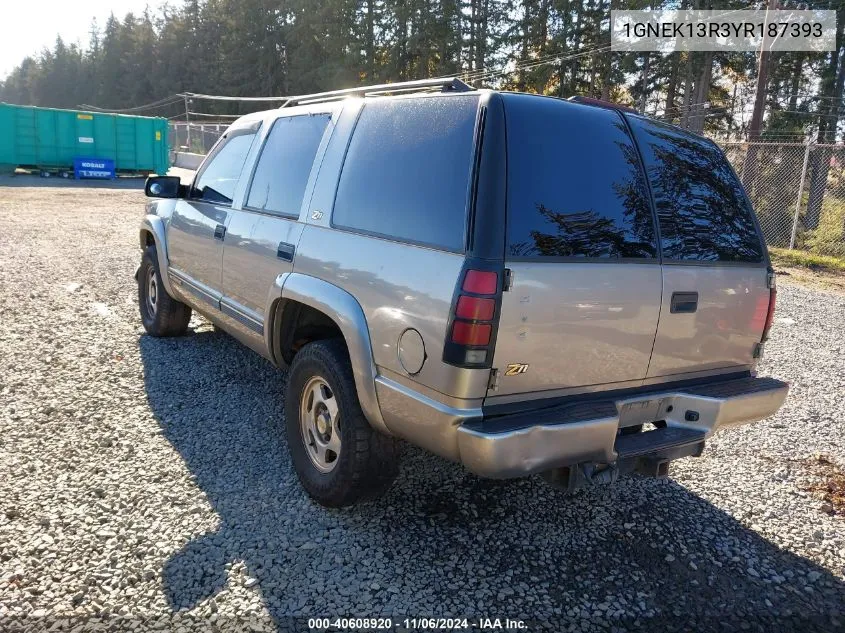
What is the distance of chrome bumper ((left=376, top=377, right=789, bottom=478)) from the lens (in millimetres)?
2375

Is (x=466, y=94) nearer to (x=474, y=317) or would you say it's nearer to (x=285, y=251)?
(x=474, y=317)

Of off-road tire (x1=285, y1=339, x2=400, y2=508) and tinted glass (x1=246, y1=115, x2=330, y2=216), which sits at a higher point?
tinted glass (x1=246, y1=115, x2=330, y2=216)

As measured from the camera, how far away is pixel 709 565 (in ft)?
9.39

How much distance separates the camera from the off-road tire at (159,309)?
5629 millimetres

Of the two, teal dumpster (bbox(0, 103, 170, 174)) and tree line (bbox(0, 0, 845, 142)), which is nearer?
teal dumpster (bbox(0, 103, 170, 174))

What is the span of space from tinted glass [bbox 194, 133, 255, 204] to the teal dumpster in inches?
940

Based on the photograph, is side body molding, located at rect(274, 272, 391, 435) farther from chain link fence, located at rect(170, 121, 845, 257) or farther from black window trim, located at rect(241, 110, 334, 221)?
chain link fence, located at rect(170, 121, 845, 257)

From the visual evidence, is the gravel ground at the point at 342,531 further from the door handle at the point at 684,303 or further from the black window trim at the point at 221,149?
the black window trim at the point at 221,149

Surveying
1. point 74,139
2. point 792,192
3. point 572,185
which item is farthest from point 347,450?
point 74,139

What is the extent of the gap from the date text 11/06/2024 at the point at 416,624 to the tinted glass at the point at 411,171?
145 centimetres

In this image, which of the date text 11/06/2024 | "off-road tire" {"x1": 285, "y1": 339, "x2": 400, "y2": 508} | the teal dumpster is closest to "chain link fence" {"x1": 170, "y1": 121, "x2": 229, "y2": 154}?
the teal dumpster

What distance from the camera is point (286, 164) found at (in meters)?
3.78

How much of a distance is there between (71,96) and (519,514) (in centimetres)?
12303

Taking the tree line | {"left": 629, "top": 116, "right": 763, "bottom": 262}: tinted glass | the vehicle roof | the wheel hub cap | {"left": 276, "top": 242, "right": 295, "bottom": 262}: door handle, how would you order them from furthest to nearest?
the tree line < {"left": 276, "top": 242, "right": 295, "bottom": 262}: door handle < the wheel hub cap < {"left": 629, "top": 116, "right": 763, "bottom": 262}: tinted glass < the vehicle roof
